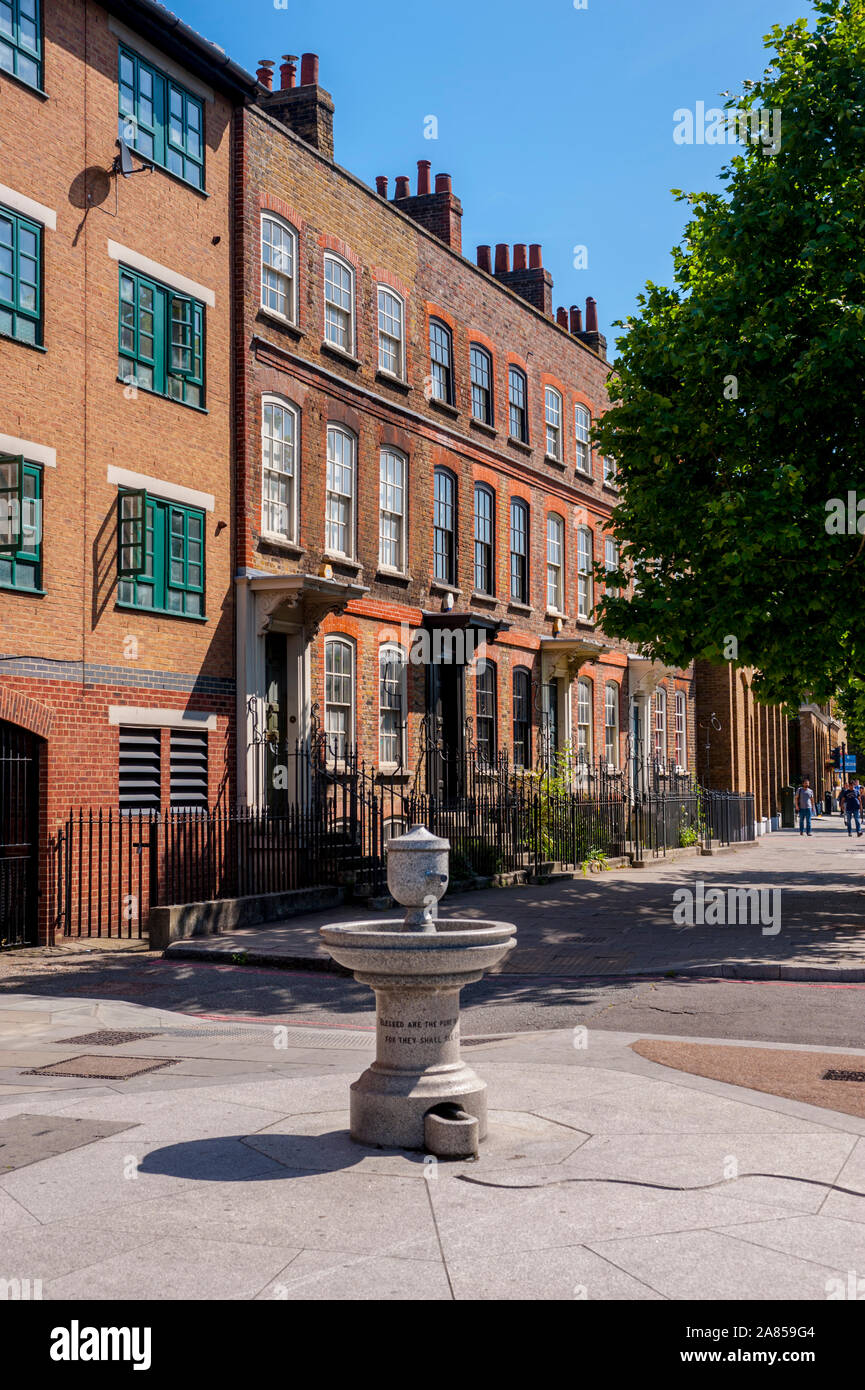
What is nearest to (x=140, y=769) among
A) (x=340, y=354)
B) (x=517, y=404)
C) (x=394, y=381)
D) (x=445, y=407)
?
(x=340, y=354)

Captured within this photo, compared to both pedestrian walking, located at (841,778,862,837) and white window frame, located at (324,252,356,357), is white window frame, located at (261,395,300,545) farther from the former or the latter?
Answer: pedestrian walking, located at (841,778,862,837)

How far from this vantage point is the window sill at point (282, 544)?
1947 centimetres

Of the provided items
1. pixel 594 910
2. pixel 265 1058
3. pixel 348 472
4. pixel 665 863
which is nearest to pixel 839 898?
pixel 594 910

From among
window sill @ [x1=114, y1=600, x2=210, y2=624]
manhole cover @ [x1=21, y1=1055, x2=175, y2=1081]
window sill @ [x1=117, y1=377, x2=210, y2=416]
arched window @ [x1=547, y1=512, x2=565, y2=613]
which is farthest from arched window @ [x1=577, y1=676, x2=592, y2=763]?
manhole cover @ [x1=21, y1=1055, x2=175, y2=1081]

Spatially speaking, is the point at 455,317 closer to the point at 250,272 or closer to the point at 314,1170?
the point at 250,272

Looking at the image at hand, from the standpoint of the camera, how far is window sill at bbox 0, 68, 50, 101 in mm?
15172

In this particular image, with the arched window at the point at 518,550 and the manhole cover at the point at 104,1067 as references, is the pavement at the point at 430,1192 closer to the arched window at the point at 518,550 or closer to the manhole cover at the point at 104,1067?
the manhole cover at the point at 104,1067

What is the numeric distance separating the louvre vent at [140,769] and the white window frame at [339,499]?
5.34 metres

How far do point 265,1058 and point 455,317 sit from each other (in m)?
19.5

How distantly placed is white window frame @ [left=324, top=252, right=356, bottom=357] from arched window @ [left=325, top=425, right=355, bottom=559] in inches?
58.2

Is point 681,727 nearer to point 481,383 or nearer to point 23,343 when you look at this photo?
point 481,383

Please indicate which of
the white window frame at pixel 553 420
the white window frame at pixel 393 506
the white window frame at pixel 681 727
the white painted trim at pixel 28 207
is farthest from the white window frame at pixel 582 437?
the white painted trim at pixel 28 207

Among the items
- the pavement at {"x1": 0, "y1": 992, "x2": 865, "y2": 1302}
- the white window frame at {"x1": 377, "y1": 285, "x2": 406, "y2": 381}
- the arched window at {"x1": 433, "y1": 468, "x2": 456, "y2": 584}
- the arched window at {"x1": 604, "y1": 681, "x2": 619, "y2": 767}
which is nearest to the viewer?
the pavement at {"x1": 0, "y1": 992, "x2": 865, "y2": 1302}

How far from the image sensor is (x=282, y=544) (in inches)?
781
